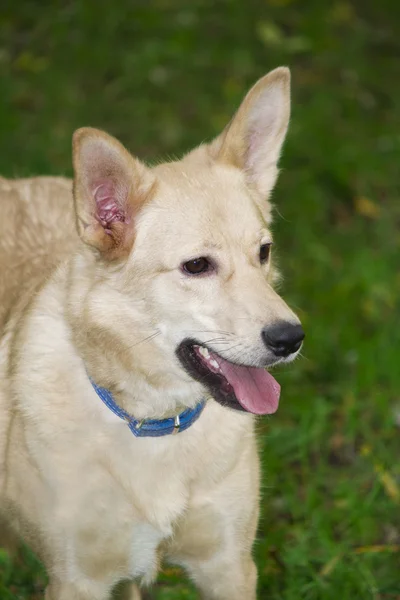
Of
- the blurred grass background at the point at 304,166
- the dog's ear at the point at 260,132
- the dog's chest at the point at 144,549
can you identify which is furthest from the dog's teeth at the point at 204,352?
the blurred grass background at the point at 304,166

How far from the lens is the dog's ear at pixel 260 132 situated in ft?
10.9

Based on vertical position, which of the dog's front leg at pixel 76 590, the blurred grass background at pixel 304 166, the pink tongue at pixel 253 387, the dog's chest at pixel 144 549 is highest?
the pink tongue at pixel 253 387

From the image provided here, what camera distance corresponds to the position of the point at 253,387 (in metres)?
3.11

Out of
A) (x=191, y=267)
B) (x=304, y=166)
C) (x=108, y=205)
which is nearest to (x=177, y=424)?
(x=191, y=267)

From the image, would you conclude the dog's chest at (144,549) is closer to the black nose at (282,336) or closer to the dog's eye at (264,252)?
the black nose at (282,336)

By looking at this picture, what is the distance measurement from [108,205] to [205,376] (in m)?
0.65

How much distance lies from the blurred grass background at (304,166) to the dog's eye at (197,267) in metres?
1.36

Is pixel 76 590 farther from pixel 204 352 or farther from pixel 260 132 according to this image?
pixel 260 132

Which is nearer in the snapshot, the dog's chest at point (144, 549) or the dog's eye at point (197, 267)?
the dog's eye at point (197, 267)

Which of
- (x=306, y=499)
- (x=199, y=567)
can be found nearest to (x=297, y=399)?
(x=306, y=499)

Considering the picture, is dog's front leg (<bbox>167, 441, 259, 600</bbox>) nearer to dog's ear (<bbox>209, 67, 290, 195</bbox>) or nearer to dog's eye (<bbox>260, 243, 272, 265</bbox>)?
dog's eye (<bbox>260, 243, 272, 265</bbox>)

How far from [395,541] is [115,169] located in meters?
2.12

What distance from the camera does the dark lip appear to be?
3.02 metres

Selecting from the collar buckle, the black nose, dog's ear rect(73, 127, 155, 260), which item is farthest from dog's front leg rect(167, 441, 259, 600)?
dog's ear rect(73, 127, 155, 260)
